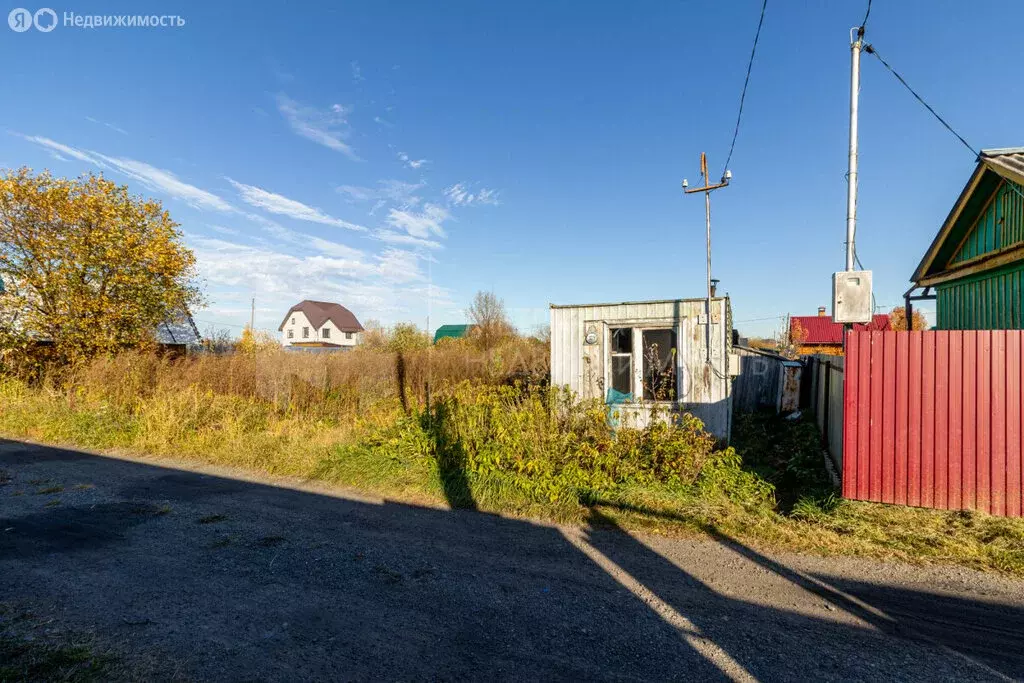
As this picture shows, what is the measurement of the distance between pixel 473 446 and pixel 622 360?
11.6ft

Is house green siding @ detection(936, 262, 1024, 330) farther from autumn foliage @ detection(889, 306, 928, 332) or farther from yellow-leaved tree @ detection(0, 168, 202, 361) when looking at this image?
autumn foliage @ detection(889, 306, 928, 332)

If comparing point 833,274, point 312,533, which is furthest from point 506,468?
point 833,274

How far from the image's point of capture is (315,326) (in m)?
56.3

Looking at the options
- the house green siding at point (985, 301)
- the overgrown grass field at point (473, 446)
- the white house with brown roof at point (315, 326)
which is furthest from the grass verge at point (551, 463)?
the white house with brown roof at point (315, 326)

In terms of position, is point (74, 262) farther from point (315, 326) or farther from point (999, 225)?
point (315, 326)

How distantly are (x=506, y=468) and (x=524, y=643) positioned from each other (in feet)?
11.6

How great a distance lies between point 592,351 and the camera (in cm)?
913

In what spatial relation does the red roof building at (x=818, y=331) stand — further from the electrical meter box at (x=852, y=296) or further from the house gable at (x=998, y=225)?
the electrical meter box at (x=852, y=296)

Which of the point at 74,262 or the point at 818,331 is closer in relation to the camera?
the point at 74,262

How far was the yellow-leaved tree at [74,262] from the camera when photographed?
38.0 feet

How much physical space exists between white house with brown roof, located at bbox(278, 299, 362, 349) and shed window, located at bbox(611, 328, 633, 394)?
50.8 m

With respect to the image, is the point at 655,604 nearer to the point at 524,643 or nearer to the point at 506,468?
the point at 524,643

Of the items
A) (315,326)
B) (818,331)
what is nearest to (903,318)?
(818,331)

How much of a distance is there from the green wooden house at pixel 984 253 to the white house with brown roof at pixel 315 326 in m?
53.2
